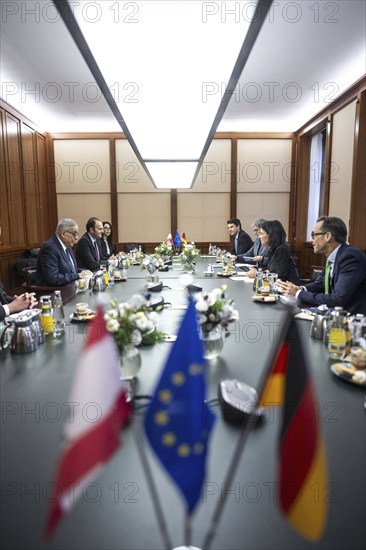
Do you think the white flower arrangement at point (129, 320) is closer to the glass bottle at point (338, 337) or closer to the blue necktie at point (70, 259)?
the glass bottle at point (338, 337)

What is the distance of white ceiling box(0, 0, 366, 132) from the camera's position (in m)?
3.33

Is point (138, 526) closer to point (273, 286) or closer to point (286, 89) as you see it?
point (273, 286)

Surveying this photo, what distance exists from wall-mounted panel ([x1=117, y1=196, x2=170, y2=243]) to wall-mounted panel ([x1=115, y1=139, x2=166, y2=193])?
109 millimetres

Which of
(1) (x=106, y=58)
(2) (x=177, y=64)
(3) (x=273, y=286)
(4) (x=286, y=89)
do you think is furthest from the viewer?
(4) (x=286, y=89)

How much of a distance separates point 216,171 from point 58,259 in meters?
4.25

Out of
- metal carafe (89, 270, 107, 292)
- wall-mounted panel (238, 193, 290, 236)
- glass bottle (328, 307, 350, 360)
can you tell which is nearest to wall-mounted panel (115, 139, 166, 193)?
wall-mounted panel (238, 193, 290, 236)

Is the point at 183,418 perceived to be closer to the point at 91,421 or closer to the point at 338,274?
the point at 91,421

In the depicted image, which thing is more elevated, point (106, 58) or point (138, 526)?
point (106, 58)

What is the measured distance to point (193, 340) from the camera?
55 centimetres

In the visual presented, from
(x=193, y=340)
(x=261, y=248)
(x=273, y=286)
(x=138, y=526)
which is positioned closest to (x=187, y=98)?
(x=273, y=286)


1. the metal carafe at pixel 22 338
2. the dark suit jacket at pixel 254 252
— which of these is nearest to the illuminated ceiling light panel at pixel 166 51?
the metal carafe at pixel 22 338

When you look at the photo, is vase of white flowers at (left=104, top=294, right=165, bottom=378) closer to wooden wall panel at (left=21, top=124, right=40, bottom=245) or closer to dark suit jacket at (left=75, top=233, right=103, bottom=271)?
dark suit jacket at (left=75, top=233, right=103, bottom=271)

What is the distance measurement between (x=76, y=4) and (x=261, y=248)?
460 cm

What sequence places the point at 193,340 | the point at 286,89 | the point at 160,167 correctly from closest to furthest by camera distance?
the point at 193,340, the point at 160,167, the point at 286,89
